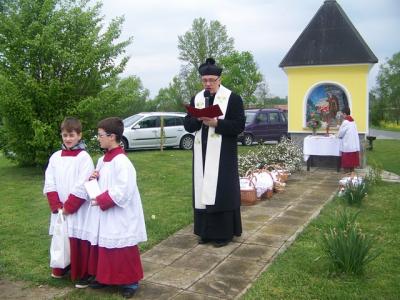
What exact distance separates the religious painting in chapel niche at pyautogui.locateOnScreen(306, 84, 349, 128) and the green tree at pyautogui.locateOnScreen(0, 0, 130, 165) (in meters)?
5.53

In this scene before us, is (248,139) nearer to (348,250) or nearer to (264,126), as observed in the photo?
(264,126)

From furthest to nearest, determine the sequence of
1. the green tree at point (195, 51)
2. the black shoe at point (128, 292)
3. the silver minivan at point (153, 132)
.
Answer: the green tree at point (195, 51)
the silver minivan at point (153, 132)
the black shoe at point (128, 292)

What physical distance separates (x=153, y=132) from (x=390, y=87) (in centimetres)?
5072

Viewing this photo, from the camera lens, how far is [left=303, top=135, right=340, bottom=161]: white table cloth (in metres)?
11.9

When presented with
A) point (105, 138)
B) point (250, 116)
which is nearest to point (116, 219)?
point (105, 138)

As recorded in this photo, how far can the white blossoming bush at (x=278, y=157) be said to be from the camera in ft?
34.0

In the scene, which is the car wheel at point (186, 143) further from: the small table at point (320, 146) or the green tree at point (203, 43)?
the green tree at point (203, 43)

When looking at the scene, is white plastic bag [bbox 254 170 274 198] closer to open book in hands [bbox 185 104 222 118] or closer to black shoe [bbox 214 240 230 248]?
black shoe [bbox 214 240 230 248]

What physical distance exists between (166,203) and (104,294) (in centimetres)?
383

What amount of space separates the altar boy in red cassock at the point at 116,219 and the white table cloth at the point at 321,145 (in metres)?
8.73

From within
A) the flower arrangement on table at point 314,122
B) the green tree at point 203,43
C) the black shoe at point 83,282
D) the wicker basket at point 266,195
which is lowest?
the black shoe at point 83,282

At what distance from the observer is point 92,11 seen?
37.5 ft

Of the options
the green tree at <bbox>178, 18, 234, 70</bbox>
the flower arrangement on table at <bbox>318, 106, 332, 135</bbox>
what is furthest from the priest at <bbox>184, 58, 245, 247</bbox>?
the green tree at <bbox>178, 18, 234, 70</bbox>

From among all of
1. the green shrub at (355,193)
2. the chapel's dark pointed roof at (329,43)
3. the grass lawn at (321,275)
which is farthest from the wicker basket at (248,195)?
the chapel's dark pointed roof at (329,43)
